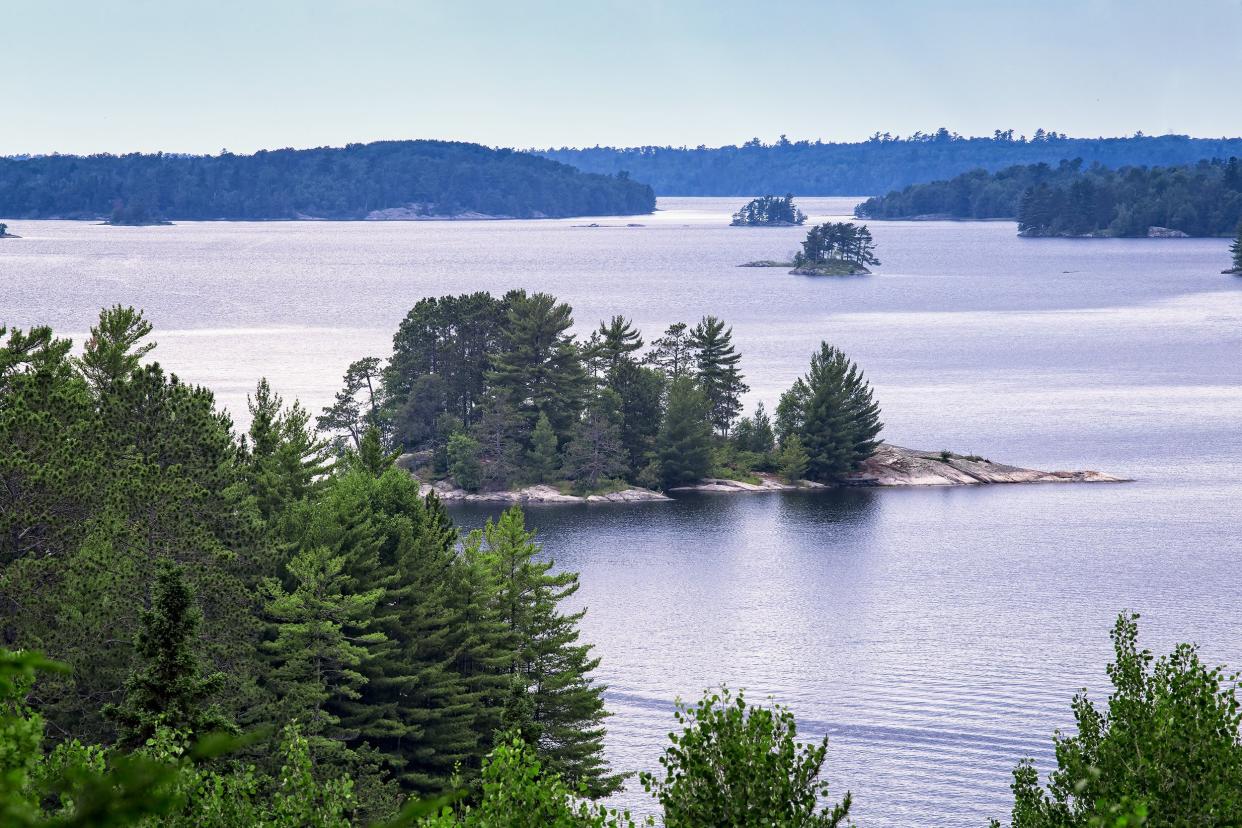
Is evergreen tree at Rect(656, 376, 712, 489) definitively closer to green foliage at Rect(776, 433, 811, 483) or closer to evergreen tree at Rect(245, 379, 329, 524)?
green foliage at Rect(776, 433, 811, 483)

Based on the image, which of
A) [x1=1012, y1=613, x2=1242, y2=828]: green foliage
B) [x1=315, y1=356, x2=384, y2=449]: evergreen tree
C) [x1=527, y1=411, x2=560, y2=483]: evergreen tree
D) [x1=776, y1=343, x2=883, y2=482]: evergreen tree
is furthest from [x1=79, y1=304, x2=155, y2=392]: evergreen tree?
[x1=776, y1=343, x2=883, y2=482]: evergreen tree

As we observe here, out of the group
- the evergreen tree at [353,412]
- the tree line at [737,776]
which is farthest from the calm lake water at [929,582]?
the tree line at [737,776]

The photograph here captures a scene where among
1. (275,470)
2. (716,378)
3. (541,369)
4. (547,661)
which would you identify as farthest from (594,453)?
(547,661)

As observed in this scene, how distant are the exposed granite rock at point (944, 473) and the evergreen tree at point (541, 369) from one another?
76.1 ft

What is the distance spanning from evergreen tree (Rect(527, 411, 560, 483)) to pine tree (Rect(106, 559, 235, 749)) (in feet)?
273

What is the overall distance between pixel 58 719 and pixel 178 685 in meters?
10.2

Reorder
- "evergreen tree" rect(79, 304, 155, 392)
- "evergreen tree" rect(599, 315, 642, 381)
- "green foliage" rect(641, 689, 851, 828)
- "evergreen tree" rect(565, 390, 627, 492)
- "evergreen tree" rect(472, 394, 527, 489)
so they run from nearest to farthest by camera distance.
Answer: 1. "green foliage" rect(641, 689, 851, 828)
2. "evergreen tree" rect(79, 304, 155, 392)
3. "evergreen tree" rect(472, 394, 527, 489)
4. "evergreen tree" rect(565, 390, 627, 492)
5. "evergreen tree" rect(599, 315, 642, 381)

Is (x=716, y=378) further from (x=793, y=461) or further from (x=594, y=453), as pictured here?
(x=594, y=453)

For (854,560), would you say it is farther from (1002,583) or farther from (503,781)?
(503,781)

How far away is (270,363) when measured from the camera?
15900cm

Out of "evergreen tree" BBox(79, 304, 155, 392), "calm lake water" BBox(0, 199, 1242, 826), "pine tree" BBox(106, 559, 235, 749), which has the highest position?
"evergreen tree" BBox(79, 304, 155, 392)

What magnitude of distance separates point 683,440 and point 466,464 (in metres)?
16.9

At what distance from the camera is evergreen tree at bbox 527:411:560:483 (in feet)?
371

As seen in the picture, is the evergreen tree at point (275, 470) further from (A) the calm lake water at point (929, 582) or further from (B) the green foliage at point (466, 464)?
(B) the green foliage at point (466, 464)
